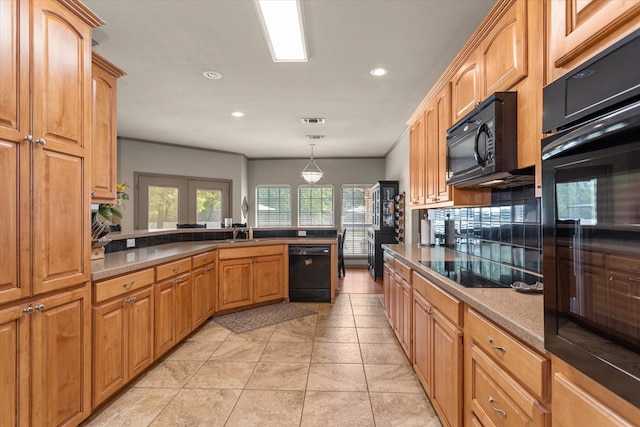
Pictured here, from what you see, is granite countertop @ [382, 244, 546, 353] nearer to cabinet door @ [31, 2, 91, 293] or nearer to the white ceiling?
the white ceiling

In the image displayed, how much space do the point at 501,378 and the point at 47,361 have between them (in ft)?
6.73

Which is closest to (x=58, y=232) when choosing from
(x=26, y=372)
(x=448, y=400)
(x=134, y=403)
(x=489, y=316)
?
(x=26, y=372)

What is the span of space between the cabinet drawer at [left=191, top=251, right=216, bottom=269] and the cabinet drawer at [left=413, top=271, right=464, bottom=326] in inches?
85.1

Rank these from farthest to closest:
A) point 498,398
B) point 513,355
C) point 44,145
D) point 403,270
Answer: point 403,270, point 44,145, point 498,398, point 513,355

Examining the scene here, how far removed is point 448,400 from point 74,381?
78.6 inches

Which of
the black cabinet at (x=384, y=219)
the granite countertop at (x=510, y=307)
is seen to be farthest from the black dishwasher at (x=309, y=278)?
the granite countertop at (x=510, y=307)

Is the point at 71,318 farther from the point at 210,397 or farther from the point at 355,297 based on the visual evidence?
the point at 355,297

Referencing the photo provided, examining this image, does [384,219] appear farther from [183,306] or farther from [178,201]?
[183,306]

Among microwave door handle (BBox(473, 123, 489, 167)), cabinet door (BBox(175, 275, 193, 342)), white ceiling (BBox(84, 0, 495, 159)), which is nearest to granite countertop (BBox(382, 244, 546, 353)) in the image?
microwave door handle (BBox(473, 123, 489, 167))

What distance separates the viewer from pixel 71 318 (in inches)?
68.8

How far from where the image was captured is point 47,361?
1.60m

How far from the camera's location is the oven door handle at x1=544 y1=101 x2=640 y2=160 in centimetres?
60

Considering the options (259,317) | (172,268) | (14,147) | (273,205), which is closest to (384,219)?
(273,205)

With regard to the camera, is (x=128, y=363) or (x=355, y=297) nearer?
(x=128, y=363)
